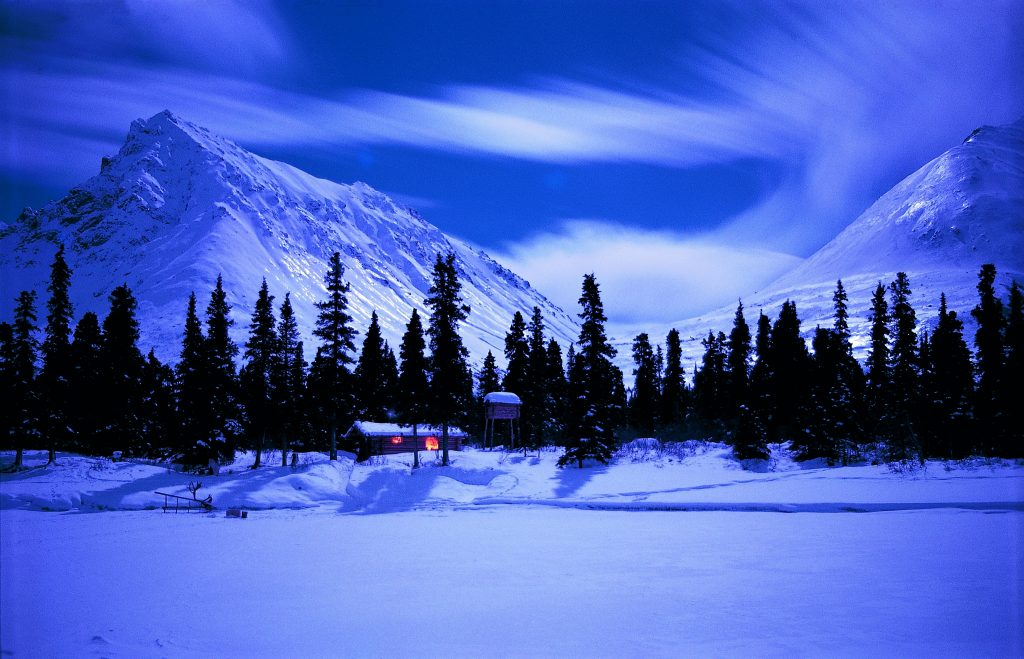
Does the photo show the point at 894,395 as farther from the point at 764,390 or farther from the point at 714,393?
the point at 714,393

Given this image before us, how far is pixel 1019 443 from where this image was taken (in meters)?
34.1

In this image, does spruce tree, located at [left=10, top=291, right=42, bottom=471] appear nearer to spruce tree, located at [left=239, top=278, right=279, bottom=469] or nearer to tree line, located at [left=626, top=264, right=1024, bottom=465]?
spruce tree, located at [left=239, top=278, right=279, bottom=469]

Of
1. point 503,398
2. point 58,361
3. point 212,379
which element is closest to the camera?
point 212,379

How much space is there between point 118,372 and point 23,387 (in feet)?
19.8

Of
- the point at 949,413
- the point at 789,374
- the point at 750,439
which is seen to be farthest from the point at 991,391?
the point at 750,439

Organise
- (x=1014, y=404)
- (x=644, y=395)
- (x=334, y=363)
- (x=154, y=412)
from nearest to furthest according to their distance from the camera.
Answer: (x=1014, y=404), (x=334, y=363), (x=154, y=412), (x=644, y=395)

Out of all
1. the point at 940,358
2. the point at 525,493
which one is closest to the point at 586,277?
the point at 525,493

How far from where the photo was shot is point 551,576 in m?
12.9

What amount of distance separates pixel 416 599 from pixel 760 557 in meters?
8.40

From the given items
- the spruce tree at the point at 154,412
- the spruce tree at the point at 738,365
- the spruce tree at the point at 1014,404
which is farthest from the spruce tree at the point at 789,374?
the spruce tree at the point at 154,412

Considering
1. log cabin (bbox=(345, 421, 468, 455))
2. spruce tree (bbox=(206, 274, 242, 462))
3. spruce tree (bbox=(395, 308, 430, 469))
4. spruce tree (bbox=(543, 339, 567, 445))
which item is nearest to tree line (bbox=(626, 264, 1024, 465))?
spruce tree (bbox=(543, 339, 567, 445))

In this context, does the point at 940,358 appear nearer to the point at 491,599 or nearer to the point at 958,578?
the point at 958,578

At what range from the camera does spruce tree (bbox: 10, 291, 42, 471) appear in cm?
3900

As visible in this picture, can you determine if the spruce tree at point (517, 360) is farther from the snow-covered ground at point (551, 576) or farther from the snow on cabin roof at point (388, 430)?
the snow-covered ground at point (551, 576)
